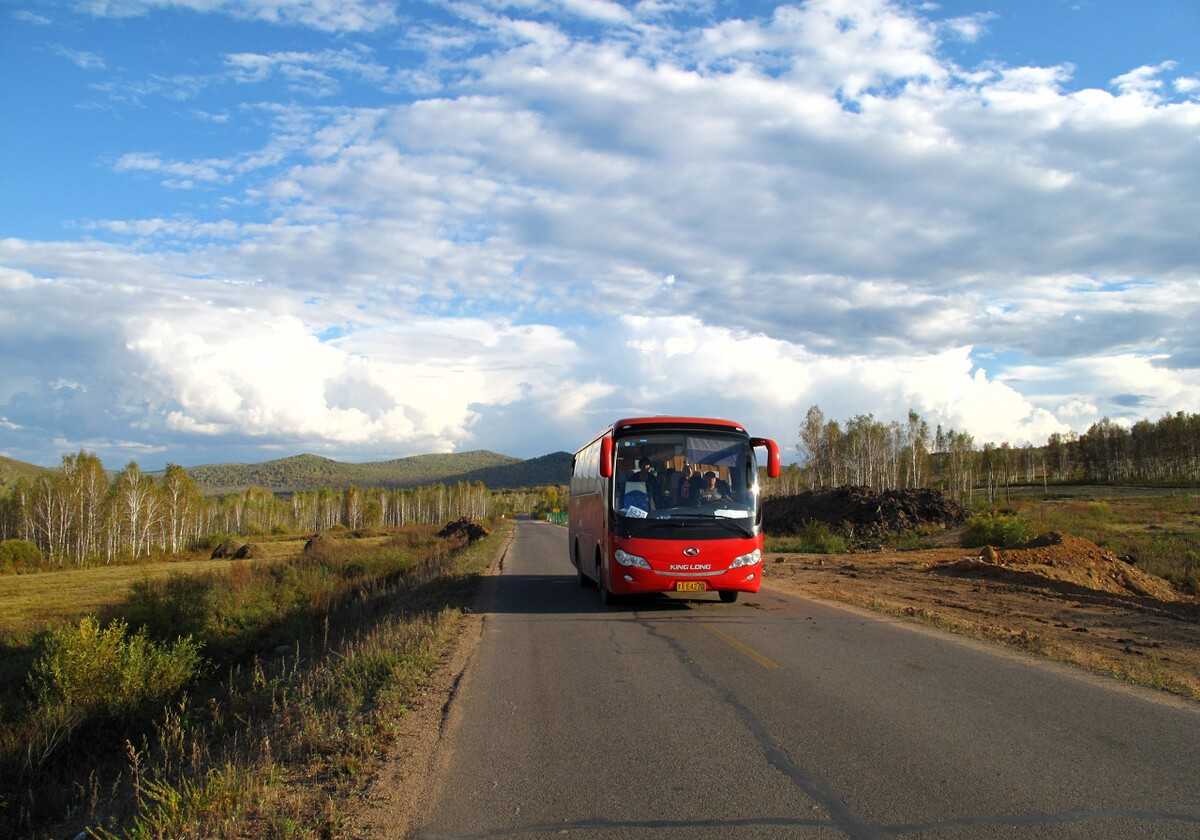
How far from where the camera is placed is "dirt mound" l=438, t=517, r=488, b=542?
54469 millimetres

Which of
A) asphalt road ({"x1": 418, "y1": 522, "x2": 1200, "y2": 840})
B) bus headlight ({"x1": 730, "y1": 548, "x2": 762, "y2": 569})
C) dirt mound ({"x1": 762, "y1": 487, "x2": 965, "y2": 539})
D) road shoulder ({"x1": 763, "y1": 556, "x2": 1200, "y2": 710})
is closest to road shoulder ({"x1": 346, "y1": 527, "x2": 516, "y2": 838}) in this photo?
asphalt road ({"x1": 418, "y1": 522, "x2": 1200, "y2": 840})

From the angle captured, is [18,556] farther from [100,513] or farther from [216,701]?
[216,701]

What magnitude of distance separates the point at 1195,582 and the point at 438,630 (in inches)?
839

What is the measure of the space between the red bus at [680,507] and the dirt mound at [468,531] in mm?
37064

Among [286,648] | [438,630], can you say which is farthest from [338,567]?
[438,630]

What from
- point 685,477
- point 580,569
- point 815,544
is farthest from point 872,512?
point 685,477

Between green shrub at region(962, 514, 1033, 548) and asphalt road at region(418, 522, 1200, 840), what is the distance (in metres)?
22.0

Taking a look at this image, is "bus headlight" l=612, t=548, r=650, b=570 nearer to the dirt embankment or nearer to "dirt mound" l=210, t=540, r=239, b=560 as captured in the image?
the dirt embankment

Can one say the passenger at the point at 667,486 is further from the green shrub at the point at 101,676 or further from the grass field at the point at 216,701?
the green shrub at the point at 101,676

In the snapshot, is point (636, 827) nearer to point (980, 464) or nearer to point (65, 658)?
point (65, 658)

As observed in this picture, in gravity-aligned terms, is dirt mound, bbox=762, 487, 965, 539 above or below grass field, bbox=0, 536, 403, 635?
above

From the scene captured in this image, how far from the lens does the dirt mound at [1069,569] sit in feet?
68.0

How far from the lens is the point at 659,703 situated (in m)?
7.89

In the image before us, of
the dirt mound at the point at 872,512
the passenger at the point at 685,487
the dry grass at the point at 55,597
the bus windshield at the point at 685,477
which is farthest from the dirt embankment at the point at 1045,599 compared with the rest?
the dry grass at the point at 55,597
